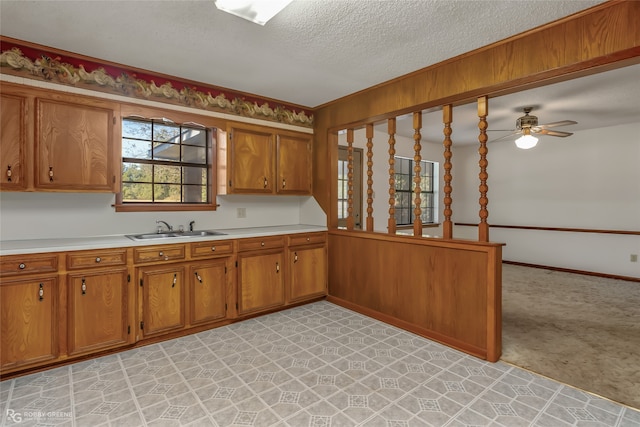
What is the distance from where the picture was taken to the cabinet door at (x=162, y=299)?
2.82 m

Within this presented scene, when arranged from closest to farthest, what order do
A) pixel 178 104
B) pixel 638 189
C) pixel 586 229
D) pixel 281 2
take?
1. pixel 281 2
2. pixel 178 104
3. pixel 638 189
4. pixel 586 229

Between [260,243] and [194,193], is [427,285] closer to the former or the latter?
[260,243]

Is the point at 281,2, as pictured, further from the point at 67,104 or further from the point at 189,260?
the point at 189,260

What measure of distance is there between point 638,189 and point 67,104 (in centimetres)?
744

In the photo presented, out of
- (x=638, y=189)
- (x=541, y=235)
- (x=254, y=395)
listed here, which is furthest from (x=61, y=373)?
(x=638, y=189)

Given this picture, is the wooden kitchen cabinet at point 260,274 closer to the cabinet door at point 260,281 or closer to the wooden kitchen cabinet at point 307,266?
the cabinet door at point 260,281

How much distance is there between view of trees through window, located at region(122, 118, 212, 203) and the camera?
327 centimetres

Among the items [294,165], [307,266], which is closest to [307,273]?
[307,266]

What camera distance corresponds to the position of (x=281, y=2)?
183cm

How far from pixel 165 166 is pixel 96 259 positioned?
125 cm

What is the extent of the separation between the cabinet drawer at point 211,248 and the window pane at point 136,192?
0.82 m

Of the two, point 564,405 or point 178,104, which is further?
point 178,104

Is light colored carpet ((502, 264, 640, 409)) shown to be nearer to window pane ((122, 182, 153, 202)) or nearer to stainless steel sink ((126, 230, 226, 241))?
stainless steel sink ((126, 230, 226, 241))
